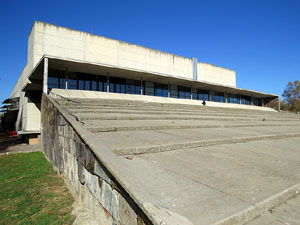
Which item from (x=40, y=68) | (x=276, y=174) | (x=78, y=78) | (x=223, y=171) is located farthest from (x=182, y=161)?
(x=78, y=78)

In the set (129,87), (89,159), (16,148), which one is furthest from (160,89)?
(89,159)

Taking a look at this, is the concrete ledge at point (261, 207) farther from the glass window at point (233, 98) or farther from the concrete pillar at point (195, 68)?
the glass window at point (233, 98)

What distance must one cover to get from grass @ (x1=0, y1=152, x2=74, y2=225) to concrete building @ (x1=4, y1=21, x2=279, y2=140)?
23.7ft

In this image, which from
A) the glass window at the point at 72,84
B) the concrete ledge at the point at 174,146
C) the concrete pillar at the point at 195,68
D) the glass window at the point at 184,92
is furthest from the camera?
the concrete pillar at the point at 195,68

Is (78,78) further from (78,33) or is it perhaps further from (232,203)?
(232,203)

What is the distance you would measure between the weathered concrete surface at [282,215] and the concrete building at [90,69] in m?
12.6

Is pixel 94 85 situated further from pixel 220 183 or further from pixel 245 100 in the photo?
pixel 245 100

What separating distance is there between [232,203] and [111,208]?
1.43 meters

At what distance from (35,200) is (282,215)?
491cm

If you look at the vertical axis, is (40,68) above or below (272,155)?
above

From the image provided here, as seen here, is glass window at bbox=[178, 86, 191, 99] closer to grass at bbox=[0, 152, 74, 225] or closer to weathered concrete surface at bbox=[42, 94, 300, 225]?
grass at bbox=[0, 152, 74, 225]

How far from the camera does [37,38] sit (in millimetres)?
15477

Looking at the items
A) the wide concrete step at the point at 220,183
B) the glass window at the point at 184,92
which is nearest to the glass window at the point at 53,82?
the glass window at the point at 184,92

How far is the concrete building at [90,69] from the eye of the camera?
15232 mm
